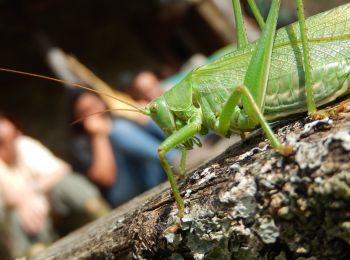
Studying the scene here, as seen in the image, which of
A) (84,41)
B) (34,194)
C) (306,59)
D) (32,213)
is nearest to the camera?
(306,59)

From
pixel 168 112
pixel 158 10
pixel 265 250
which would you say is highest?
pixel 158 10

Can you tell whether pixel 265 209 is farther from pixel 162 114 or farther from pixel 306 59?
pixel 162 114

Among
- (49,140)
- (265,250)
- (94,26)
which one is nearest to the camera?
(265,250)

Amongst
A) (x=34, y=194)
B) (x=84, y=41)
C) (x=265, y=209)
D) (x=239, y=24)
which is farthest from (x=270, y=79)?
(x=84, y=41)

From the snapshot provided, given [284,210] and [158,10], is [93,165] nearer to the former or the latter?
[284,210]

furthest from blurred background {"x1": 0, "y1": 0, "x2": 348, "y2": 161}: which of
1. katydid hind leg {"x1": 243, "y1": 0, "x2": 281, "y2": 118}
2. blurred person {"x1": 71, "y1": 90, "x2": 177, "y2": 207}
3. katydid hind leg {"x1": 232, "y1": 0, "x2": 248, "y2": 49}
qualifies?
katydid hind leg {"x1": 243, "y1": 0, "x2": 281, "y2": 118}

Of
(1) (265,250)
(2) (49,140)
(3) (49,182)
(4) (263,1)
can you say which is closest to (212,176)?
(1) (265,250)
